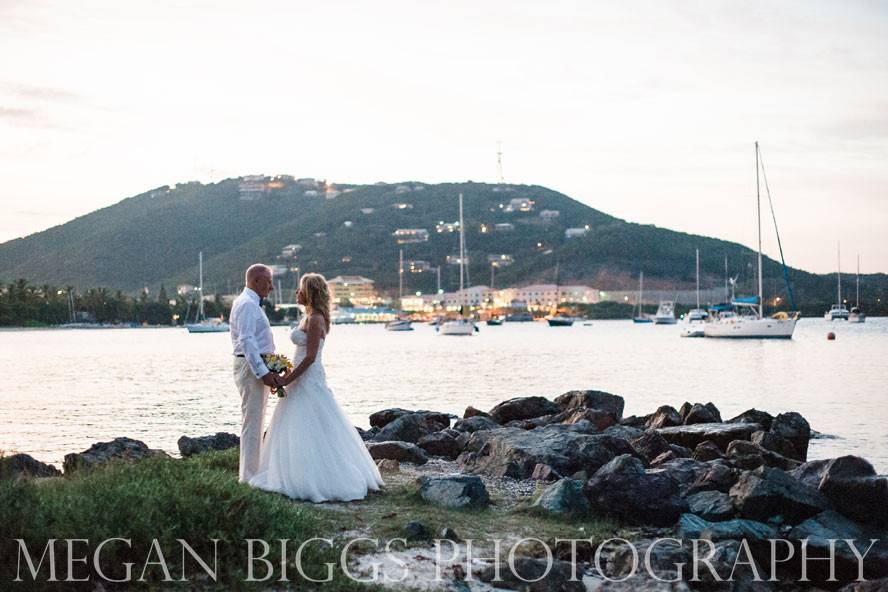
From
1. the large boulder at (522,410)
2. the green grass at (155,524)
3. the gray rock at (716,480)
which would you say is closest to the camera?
the green grass at (155,524)

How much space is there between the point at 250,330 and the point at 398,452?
18.8ft

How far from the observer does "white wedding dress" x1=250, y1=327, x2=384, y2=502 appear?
982cm

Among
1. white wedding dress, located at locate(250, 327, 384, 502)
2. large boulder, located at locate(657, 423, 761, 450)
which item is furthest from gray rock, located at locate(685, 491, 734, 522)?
large boulder, located at locate(657, 423, 761, 450)

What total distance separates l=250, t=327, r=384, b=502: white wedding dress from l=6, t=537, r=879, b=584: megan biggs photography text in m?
1.64

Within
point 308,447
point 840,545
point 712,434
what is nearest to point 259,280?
point 308,447

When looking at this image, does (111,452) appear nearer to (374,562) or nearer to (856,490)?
(374,562)

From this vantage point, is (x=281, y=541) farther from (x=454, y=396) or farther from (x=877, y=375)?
(x=877, y=375)

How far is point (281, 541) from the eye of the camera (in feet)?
24.8

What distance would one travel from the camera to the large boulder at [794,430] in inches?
686

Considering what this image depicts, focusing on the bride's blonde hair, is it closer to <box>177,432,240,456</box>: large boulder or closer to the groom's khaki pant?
the groom's khaki pant

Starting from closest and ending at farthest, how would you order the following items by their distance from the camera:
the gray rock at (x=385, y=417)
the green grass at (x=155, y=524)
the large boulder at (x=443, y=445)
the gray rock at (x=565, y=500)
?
1. the green grass at (x=155, y=524)
2. the gray rock at (x=565, y=500)
3. the large boulder at (x=443, y=445)
4. the gray rock at (x=385, y=417)

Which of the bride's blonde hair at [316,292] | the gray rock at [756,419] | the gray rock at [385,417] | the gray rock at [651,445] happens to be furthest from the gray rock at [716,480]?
the gray rock at [385,417]

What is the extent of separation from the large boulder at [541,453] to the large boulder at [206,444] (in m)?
3.88

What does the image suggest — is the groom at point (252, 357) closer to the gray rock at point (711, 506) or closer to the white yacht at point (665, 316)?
the gray rock at point (711, 506)
